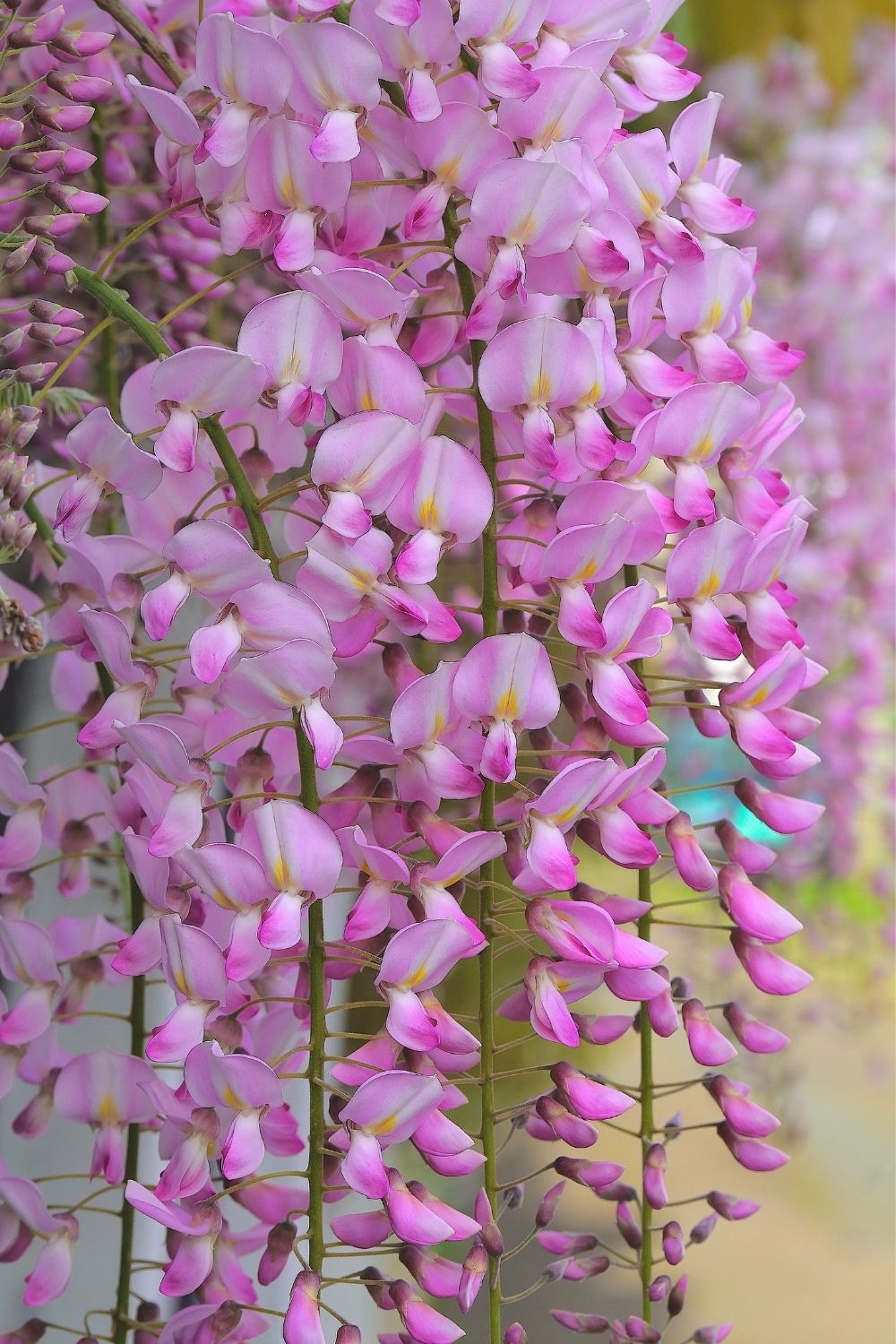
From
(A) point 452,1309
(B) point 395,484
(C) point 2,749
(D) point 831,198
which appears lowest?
(A) point 452,1309

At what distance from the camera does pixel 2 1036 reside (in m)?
0.41

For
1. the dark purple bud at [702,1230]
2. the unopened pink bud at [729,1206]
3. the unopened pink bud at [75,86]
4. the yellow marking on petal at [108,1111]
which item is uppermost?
the unopened pink bud at [75,86]

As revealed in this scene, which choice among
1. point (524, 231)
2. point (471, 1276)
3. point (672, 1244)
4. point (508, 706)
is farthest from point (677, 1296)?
point (524, 231)

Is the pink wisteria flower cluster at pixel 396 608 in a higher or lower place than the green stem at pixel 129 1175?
higher

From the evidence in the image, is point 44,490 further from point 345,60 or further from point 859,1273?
point 859,1273

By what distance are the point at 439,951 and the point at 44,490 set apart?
25 centimetres

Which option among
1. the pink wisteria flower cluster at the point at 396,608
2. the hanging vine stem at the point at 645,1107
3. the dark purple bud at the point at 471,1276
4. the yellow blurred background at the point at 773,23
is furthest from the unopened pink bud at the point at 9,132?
the yellow blurred background at the point at 773,23

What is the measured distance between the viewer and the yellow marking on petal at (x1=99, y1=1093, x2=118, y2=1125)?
0.41m

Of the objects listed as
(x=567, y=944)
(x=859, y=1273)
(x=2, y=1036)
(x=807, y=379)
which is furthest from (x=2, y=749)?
(x=807, y=379)

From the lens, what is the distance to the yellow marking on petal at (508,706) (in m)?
0.35

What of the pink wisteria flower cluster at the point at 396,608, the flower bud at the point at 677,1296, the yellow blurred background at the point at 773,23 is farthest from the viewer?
the yellow blurred background at the point at 773,23

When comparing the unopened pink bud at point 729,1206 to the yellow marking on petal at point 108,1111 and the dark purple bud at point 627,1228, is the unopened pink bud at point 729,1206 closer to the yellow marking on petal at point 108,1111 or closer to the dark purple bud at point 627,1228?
the dark purple bud at point 627,1228

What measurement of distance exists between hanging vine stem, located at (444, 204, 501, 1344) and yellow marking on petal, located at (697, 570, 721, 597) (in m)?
0.06

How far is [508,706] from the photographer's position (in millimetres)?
354
